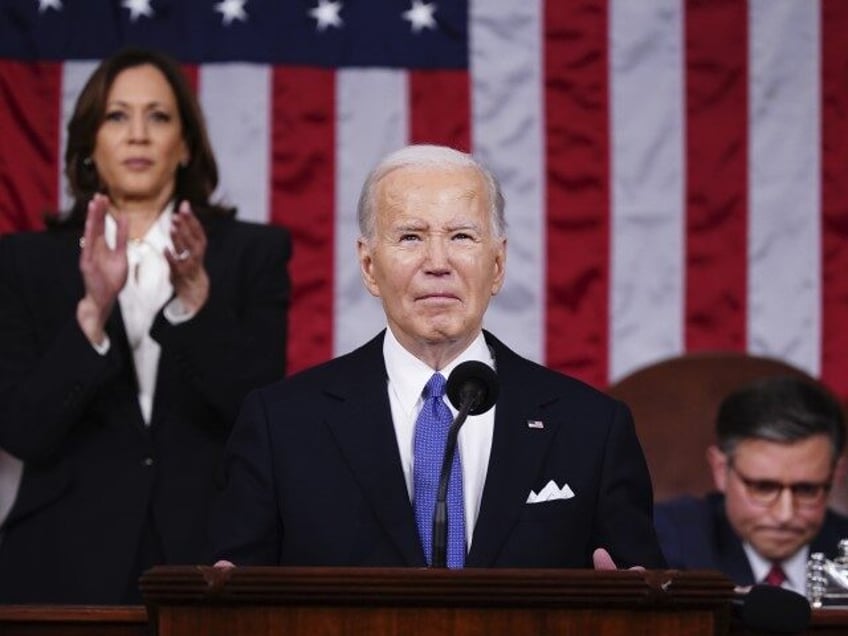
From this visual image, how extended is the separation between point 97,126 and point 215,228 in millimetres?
324

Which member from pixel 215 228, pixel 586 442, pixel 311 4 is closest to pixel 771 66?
pixel 311 4

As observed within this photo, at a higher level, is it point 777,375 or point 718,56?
point 718,56

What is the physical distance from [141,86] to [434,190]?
137cm

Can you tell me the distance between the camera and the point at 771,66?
5512 mm

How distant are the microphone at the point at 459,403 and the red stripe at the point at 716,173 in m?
2.84

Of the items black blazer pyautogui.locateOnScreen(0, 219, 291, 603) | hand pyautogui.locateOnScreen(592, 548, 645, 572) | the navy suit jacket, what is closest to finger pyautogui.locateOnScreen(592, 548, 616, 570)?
hand pyautogui.locateOnScreen(592, 548, 645, 572)

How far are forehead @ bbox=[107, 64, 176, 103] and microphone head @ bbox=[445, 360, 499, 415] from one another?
1.72 meters

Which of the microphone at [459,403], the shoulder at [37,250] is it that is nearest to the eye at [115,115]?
the shoulder at [37,250]

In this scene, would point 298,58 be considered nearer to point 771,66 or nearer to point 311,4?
point 311,4

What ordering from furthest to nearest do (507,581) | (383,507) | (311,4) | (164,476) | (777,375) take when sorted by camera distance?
(311,4)
(777,375)
(164,476)
(383,507)
(507,581)

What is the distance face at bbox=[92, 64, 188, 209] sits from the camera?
13.8 ft

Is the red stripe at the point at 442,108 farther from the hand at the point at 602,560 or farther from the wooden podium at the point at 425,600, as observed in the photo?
the wooden podium at the point at 425,600

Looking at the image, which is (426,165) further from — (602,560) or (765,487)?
(765,487)

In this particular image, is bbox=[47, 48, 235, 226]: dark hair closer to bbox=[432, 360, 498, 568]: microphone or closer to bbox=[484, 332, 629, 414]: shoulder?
bbox=[484, 332, 629, 414]: shoulder
